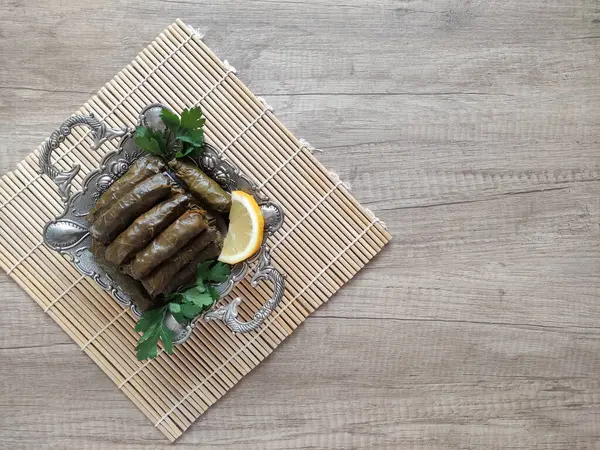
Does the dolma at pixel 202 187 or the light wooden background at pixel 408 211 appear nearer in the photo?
the dolma at pixel 202 187

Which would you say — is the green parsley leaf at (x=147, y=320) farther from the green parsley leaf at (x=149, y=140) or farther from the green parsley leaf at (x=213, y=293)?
the green parsley leaf at (x=149, y=140)

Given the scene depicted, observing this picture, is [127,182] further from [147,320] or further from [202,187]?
[147,320]

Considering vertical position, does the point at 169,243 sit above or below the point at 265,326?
above

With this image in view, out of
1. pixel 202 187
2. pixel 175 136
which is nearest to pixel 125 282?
pixel 202 187

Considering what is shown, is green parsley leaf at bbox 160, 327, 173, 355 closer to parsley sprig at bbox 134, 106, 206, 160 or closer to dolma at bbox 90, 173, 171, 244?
dolma at bbox 90, 173, 171, 244

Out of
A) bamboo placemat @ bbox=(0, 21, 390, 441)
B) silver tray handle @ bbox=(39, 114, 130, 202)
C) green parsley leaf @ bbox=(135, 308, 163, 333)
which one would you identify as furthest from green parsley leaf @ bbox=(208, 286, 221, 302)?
silver tray handle @ bbox=(39, 114, 130, 202)

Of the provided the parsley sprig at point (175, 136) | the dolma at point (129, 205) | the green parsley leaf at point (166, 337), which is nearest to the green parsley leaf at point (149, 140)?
the parsley sprig at point (175, 136)

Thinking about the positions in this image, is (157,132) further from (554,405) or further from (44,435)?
(554,405)
